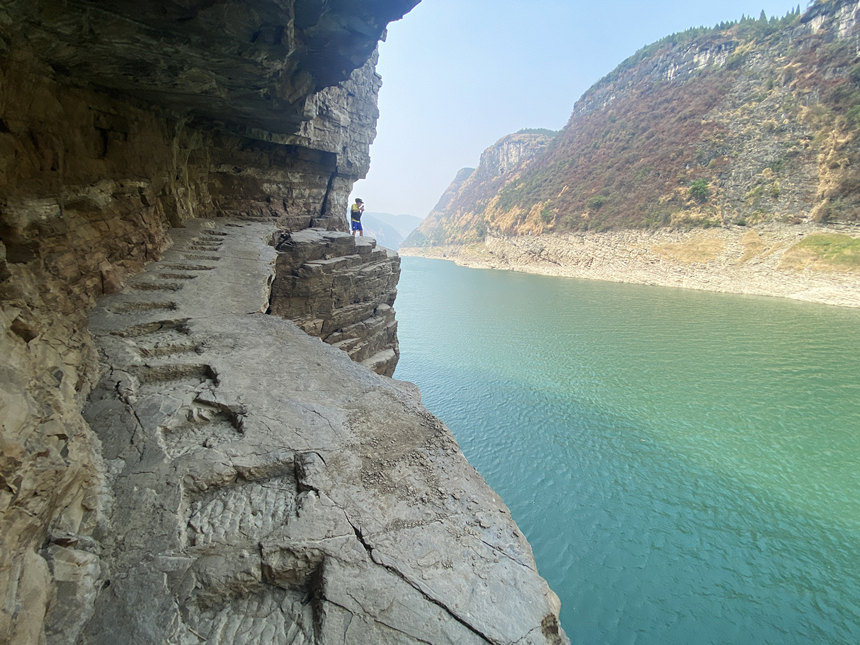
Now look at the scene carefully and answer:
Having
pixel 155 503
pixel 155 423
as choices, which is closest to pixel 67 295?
pixel 155 423

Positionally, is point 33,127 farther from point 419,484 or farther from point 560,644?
point 560,644

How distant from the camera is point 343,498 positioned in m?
2.71

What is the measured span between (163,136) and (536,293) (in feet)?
97.2

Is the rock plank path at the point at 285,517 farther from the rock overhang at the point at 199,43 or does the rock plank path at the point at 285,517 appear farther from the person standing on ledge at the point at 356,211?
the person standing on ledge at the point at 356,211

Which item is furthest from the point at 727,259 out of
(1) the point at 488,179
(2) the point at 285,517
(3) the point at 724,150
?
(1) the point at 488,179

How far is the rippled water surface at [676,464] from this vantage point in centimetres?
578

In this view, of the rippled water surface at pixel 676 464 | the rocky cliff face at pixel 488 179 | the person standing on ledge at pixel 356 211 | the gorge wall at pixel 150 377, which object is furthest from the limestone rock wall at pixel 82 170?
the rocky cliff face at pixel 488 179

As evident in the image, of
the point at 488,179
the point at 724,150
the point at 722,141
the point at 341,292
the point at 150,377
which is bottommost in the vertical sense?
the point at 341,292

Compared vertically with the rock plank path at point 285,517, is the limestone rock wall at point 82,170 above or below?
above

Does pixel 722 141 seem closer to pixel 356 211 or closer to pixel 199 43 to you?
pixel 356 211

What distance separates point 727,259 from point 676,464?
33.9 metres

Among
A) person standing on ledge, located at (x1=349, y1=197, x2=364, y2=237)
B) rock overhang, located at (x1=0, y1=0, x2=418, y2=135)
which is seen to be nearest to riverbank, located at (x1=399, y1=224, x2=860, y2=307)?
person standing on ledge, located at (x1=349, y1=197, x2=364, y2=237)

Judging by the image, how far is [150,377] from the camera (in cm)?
385

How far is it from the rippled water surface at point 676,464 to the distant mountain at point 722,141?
905 inches
